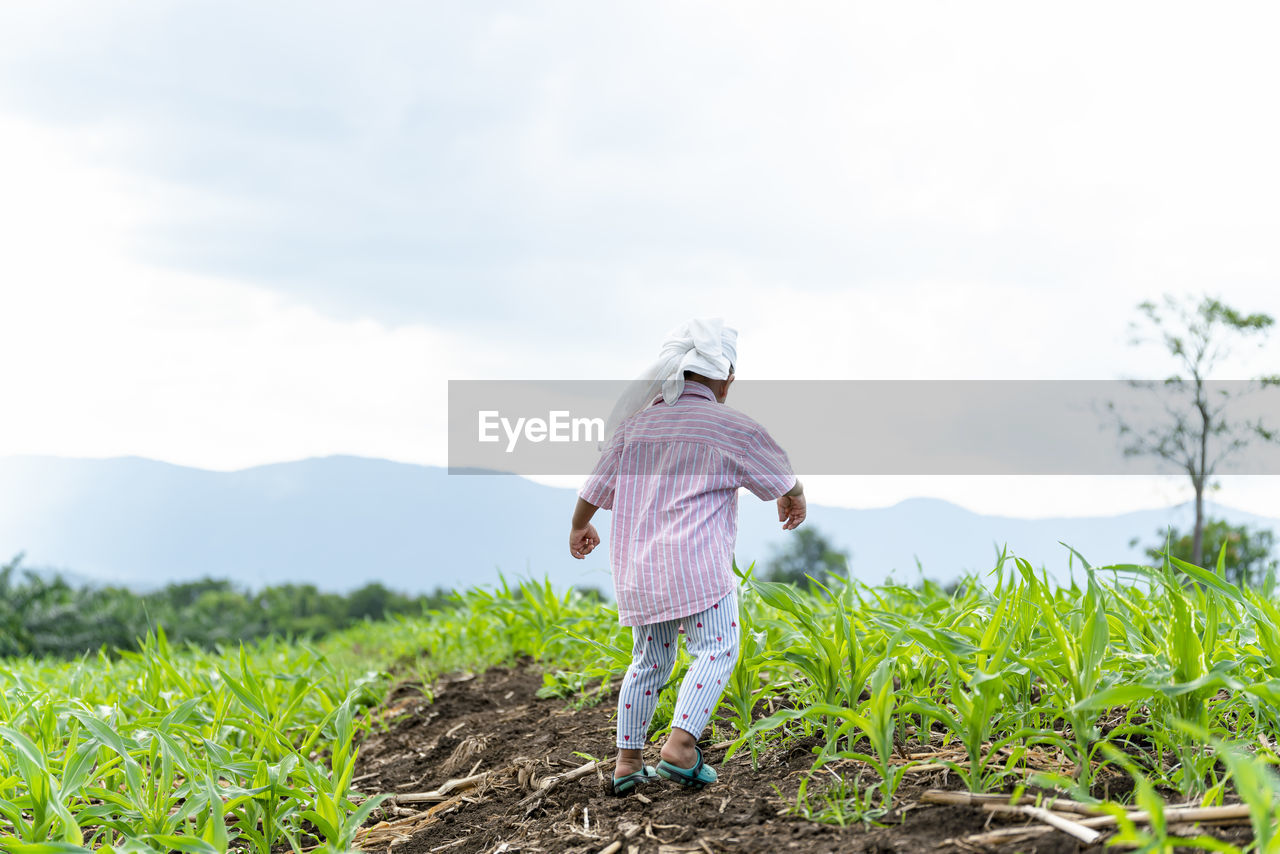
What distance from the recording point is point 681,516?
3049 mm

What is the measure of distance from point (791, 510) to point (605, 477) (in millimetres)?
685

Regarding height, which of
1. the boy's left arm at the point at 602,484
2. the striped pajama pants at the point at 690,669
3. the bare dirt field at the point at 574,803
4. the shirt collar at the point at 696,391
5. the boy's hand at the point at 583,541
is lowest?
the bare dirt field at the point at 574,803

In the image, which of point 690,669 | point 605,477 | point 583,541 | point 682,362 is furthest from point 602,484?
point 690,669

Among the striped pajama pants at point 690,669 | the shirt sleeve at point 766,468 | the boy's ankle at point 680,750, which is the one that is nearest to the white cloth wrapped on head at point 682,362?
the shirt sleeve at point 766,468

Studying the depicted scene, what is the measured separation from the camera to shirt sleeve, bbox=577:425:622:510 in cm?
334

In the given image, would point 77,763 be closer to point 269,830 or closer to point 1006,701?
point 269,830

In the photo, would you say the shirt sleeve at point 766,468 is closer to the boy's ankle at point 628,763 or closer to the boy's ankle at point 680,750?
the boy's ankle at point 680,750

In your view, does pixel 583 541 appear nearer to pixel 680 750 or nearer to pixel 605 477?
pixel 605 477

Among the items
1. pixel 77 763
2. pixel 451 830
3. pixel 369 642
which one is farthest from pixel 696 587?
pixel 369 642

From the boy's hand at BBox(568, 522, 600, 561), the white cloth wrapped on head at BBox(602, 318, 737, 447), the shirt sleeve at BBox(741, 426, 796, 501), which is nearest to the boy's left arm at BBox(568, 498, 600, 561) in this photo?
the boy's hand at BBox(568, 522, 600, 561)

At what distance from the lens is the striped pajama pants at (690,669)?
2857 mm

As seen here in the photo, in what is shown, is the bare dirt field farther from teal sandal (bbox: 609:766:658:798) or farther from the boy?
the boy

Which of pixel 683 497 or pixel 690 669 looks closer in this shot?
pixel 690 669

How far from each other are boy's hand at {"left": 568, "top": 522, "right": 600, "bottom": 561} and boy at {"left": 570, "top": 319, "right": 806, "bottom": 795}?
0.10 meters
